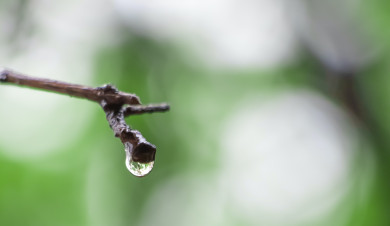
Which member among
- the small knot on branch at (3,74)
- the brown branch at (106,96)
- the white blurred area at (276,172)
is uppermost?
the white blurred area at (276,172)

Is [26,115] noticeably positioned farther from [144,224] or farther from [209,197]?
[209,197]

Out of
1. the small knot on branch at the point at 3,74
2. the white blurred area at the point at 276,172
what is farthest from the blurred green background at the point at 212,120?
the small knot on branch at the point at 3,74

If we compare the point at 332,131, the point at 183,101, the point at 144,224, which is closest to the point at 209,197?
the point at 144,224

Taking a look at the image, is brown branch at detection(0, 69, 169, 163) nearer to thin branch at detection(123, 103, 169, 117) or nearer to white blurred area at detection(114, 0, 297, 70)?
thin branch at detection(123, 103, 169, 117)

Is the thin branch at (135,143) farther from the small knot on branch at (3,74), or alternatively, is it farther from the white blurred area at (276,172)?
the white blurred area at (276,172)

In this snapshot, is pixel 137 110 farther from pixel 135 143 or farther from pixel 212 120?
pixel 212 120

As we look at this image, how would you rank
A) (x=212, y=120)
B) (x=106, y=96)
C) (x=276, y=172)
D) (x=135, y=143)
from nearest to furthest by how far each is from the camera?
(x=135, y=143) → (x=106, y=96) → (x=212, y=120) → (x=276, y=172)

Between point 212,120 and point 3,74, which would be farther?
point 212,120

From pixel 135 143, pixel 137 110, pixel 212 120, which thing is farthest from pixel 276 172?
pixel 135 143
